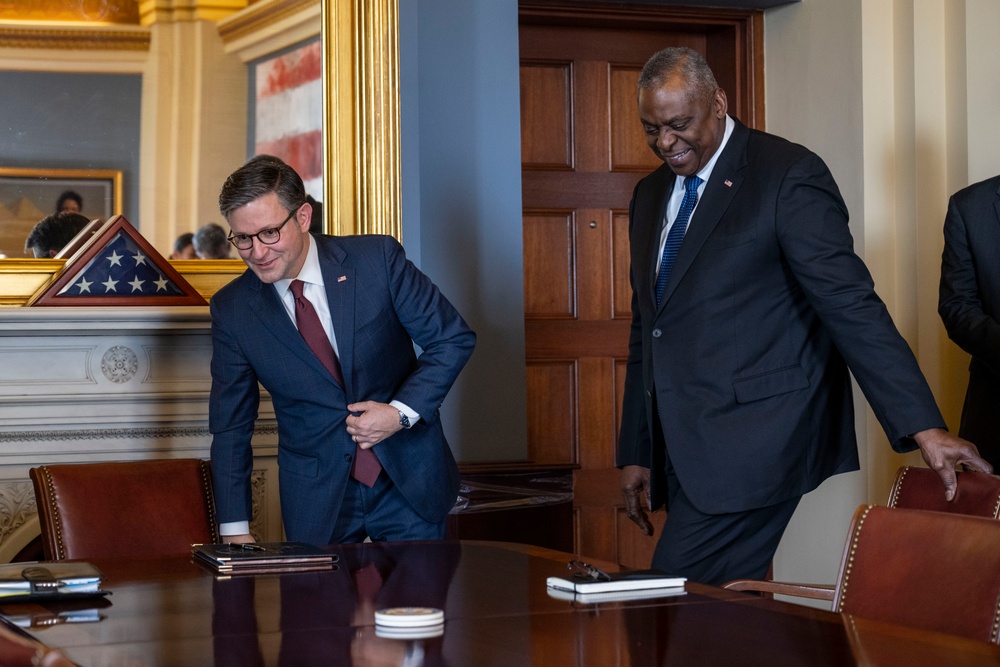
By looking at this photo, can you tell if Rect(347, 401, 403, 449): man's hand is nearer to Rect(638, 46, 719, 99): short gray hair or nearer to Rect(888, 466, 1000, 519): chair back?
Rect(638, 46, 719, 99): short gray hair

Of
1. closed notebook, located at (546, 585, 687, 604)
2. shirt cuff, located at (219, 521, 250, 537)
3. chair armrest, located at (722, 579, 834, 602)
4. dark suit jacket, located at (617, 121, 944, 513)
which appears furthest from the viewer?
shirt cuff, located at (219, 521, 250, 537)

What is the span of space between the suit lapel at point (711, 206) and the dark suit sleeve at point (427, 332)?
521 millimetres

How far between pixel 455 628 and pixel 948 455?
1.17 m

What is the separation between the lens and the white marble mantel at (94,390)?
403 centimetres

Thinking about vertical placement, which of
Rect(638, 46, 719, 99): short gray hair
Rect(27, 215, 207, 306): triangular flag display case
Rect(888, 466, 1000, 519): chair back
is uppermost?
Rect(638, 46, 719, 99): short gray hair

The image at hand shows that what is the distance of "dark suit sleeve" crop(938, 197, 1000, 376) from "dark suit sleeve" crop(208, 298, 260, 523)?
198cm

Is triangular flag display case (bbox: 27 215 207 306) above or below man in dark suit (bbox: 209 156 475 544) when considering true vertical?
above

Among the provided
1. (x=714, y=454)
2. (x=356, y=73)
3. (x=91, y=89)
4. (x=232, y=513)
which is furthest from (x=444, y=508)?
(x=91, y=89)

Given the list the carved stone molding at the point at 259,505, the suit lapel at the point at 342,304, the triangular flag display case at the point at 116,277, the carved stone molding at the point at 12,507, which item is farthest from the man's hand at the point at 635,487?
the carved stone molding at the point at 12,507

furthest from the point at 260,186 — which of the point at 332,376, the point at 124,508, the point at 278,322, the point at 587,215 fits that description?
the point at 587,215

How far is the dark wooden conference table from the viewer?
5.37ft

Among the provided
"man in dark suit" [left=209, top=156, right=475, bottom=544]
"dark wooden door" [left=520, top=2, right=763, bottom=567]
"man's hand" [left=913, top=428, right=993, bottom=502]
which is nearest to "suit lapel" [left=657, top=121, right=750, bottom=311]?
"man in dark suit" [left=209, top=156, right=475, bottom=544]

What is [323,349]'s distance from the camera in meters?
3.17

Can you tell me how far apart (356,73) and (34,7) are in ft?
3.50
